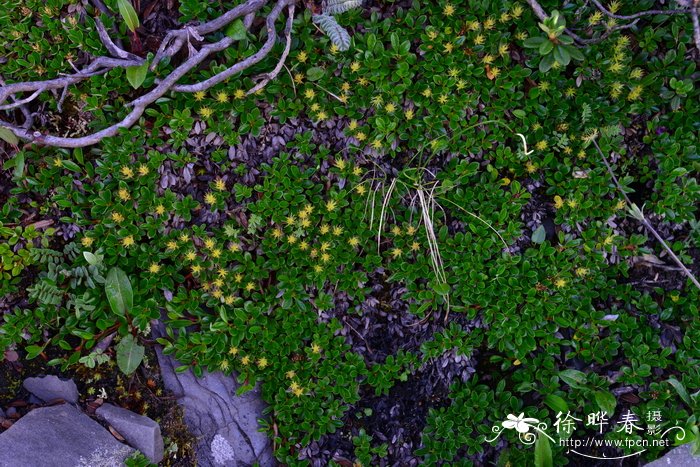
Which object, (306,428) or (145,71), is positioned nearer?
(145,71)

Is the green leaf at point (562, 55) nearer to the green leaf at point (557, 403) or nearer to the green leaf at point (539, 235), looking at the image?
the green leaf at point (539, 235)

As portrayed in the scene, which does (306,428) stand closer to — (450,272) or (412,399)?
(412,399)

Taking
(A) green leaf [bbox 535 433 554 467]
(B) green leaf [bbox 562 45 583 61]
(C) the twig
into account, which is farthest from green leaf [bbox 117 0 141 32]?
(A) green leaf [bbox 535 433 554 467]

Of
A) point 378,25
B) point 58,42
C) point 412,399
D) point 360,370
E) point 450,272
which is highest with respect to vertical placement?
point 58,42

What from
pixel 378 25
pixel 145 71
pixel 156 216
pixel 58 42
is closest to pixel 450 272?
pixel 378 25

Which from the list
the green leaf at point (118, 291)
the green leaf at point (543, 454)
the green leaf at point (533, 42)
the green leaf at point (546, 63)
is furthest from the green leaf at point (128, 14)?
the green leaf at point (543, 454)
